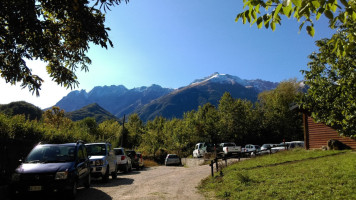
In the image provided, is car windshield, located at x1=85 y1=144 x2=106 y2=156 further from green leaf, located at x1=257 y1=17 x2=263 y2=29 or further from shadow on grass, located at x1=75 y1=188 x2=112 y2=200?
green leaf, located at x1=257 y1=17 x2=263 y2=29

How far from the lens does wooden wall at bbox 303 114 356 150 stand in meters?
21.6

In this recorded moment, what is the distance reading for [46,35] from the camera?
823 centimetres

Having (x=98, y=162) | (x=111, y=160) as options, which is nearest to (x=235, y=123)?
(x=111, y=160)

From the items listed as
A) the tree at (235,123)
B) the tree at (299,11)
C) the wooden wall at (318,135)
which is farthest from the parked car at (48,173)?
the tree at (235,123)

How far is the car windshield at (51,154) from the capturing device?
9391 millimetres

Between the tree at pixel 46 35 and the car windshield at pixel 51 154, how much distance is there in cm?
240

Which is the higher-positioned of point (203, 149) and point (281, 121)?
point (281, 121)

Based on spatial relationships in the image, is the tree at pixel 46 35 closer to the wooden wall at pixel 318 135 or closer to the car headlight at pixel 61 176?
the car headlight at pixel 61 176

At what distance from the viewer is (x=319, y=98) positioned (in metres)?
12.5

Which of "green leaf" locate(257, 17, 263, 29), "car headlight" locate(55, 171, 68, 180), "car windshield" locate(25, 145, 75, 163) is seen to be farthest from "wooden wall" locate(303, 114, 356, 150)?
"green leaf" locate(257, 17, 263, 29)

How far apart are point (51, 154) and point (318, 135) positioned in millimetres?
20780

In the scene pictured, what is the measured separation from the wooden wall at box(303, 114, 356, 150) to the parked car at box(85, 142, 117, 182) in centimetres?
1683

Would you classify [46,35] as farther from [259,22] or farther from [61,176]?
[259,22]

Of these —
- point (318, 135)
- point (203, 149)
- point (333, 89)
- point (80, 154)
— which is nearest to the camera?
point (80, 154)
